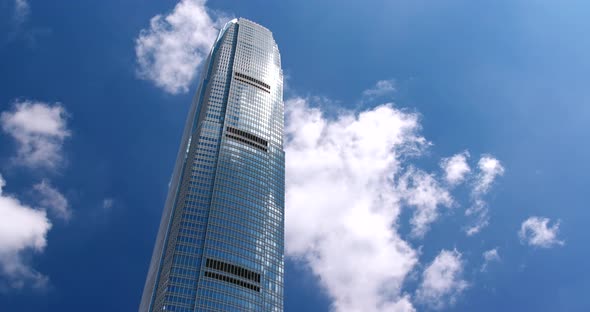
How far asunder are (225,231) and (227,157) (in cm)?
2567

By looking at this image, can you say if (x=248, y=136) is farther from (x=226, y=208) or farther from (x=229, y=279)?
(x=229, y=279)

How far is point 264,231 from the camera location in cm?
14488

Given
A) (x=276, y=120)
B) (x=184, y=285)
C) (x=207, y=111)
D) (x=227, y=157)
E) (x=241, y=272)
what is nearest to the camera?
(x=184, y=285)

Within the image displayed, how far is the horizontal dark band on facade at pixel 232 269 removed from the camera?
424 feet

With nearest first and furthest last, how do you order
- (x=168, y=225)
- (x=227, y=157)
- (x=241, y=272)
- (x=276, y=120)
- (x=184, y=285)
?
(x=184, y=285), (x=241, y=272), (x=168, y=225), (x=227, y=157), (x=276, y=120)

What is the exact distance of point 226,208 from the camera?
142m

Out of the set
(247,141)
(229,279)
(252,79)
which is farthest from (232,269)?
(252,79)

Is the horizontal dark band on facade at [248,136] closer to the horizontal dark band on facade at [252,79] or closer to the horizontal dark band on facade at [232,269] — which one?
the horizontal dark band on facade at [252,79]

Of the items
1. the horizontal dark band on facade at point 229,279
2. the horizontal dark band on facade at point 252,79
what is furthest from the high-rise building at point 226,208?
the horizontal dark band on facade at point 229,279

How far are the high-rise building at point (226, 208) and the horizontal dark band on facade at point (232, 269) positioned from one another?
0.25 meters

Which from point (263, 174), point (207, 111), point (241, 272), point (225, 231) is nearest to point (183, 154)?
point (207, 111)

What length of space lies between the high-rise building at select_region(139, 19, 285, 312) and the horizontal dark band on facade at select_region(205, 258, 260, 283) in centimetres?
25

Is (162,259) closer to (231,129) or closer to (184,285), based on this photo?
(184,285)

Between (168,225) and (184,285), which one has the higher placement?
(168,225)
